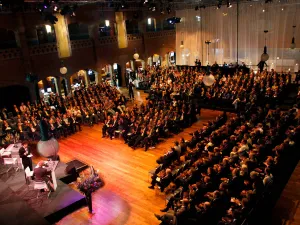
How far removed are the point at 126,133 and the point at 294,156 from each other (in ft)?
19.7

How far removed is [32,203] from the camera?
7129 mm

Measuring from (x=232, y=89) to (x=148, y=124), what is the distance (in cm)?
528

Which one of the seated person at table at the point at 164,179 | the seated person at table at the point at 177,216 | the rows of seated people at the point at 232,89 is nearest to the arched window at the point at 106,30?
the rows of seated people at the point at 232,89

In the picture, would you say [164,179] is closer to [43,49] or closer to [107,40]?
[43,49]

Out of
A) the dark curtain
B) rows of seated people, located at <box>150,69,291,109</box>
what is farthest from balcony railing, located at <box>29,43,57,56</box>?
rows of seated people, located at <box>150,69,291,109</box>

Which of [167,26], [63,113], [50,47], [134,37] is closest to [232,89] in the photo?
[63,113]

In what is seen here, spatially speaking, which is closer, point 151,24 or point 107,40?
point 107,40

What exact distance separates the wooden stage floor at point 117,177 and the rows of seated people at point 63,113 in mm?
619

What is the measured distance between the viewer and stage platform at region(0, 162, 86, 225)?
643 cm

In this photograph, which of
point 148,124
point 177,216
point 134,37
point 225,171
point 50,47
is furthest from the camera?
point 134,37

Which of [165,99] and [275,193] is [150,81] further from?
[275,193]

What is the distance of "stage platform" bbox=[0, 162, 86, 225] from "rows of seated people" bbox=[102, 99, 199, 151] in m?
3.56

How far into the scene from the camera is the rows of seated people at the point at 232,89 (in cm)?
1323

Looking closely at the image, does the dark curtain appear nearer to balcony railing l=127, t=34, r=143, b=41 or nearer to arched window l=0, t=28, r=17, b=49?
arched window l=0, t=28, r=17, b=49
